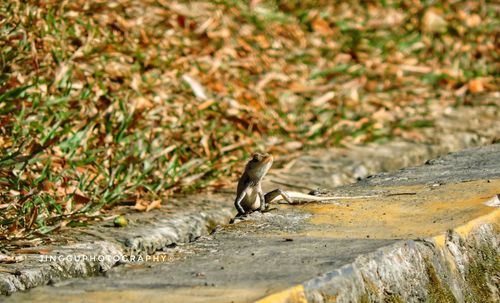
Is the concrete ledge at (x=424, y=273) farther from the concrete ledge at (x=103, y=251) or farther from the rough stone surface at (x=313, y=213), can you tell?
the concrete ledge at (x=103, y=251)

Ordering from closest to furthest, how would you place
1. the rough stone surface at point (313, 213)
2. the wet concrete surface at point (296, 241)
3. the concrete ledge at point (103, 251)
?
the wet concrete surface at point (296, 241) → the rough stone surface at point (313, 213) → the concrete ledge at point (103, 251)

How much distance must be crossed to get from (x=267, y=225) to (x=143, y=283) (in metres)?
0.75

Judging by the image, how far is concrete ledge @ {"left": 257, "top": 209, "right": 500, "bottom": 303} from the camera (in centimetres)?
249

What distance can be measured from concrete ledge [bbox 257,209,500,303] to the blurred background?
1381mm

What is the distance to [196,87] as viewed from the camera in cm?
543

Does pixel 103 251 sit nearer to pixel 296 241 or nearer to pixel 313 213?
pixel 313 213

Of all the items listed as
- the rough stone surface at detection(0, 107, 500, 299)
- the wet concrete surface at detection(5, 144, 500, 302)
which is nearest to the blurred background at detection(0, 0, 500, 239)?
the rough stone surface at detection(0, 107, 500, 299)

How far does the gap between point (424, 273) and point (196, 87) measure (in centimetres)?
280

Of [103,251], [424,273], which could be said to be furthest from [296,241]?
[103,251]

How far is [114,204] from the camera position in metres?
4.20

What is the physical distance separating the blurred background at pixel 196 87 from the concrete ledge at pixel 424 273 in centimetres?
138

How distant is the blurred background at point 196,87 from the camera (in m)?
4.28

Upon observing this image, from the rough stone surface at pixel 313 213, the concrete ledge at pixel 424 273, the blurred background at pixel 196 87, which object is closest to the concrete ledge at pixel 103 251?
the rough stone surface at pixel 313 213

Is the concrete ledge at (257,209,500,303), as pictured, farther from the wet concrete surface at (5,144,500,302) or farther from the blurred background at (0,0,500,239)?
the blurred background at (0,0,500,239)
